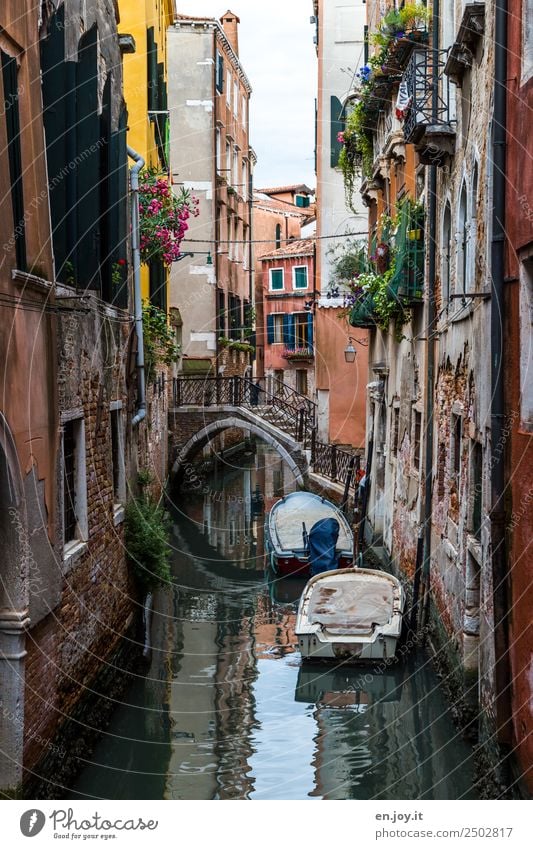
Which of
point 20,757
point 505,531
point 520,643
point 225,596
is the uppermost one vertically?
point 505,531

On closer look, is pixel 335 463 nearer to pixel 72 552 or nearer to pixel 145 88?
pixel 145 88

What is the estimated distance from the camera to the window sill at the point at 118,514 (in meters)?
10.7

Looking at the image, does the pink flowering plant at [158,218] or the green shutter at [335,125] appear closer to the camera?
the pink flowering plant at [158,218]

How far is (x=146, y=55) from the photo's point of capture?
667 inches

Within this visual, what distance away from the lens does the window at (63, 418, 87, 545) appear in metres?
8.81

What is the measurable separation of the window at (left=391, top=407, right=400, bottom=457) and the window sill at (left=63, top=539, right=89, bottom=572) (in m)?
6.80

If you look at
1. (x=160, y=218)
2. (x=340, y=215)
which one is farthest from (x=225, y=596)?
(x=340, y=215)

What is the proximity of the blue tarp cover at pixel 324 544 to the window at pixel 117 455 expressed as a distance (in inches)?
175

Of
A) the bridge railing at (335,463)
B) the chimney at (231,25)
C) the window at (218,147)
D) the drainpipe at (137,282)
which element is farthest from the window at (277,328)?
the drainpipe at (137,282)

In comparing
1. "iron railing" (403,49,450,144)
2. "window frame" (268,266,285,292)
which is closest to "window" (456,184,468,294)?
"iron railing" (403,49,450,144)

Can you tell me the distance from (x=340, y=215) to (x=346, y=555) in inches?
416

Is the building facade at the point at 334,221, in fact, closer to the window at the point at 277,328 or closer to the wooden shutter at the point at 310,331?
the wooden shutter at the point at 310,331

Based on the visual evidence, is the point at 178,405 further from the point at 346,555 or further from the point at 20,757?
the point at 20,757

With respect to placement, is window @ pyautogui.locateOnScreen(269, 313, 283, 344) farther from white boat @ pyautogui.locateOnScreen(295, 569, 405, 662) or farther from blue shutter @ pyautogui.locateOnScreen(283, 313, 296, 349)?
white boat @ pyautogui.locateOnScreen(295, 569, 405, 662)
